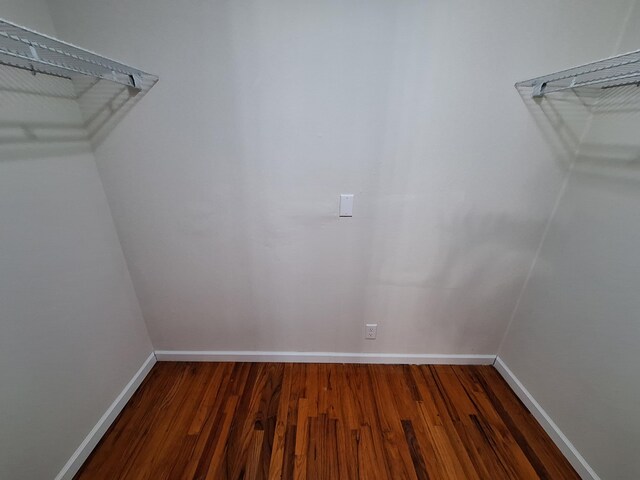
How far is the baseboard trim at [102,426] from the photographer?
1.10 meters

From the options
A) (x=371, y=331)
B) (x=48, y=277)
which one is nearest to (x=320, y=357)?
(x=371, y=331)

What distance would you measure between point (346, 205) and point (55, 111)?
134cm

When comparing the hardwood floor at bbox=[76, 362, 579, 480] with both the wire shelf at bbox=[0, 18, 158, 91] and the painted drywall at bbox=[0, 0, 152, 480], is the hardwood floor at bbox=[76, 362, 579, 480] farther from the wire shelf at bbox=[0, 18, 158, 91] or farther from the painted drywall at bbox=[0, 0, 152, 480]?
the wire shelf at bbox=[0, 18, 158, 91]

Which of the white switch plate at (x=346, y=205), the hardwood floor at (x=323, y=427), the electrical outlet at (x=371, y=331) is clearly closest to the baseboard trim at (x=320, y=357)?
the hardwood floor at (x=323, y=427)

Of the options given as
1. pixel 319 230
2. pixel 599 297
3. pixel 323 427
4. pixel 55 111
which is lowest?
pixel 323 427

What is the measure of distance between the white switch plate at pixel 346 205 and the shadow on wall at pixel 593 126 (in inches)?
35.8

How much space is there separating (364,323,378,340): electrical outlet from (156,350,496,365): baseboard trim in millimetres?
145

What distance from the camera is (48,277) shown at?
1.01 m

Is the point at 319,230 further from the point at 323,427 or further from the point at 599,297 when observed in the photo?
the point at 599,297

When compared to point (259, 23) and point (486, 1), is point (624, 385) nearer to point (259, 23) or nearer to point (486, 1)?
point (486, 1)

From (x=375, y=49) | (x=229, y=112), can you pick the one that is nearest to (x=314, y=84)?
(x=375, y=49)

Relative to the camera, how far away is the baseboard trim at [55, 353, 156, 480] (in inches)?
43.4

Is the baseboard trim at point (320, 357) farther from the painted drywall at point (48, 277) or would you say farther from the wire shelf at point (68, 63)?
the wire shelf at point (68, 63)

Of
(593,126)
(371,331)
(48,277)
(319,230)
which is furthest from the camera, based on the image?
(371,331)
